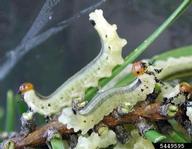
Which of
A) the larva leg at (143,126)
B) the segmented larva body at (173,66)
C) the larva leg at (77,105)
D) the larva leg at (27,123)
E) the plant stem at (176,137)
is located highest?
the segmented larva body at (173,66)

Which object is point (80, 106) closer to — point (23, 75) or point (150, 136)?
point (150, 136)

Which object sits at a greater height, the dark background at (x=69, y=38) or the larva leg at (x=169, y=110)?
the dark background at (x=69, y=38)

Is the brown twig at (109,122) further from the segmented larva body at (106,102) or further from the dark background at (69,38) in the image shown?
the dark background at (69,38)

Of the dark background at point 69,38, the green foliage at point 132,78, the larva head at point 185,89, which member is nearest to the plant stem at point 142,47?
the green foliage at point 132,78

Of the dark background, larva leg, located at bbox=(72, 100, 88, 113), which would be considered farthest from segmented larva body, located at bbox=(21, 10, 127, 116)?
the dark background

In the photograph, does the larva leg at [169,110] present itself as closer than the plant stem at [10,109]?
Yes

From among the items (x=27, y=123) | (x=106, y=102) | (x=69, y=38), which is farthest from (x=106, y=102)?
(x=69, y=38)

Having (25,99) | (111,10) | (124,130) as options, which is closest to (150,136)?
(124,130)
